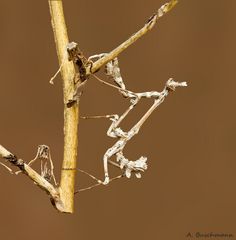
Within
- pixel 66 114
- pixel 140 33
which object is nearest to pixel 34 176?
pixel 66 114

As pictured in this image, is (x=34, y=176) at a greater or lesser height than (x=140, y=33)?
lesser

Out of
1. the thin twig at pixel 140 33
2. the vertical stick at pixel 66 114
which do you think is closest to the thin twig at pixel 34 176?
the vertical stick at pixel 66 114

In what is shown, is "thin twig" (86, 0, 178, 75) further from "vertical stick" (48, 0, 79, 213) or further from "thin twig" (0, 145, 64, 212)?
"thin twig" (0, 145, 64, 212)

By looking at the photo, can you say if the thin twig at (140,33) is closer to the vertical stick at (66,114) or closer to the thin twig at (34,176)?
the vertical stick at (66,114)

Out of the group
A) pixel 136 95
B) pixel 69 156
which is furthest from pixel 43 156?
pixel 136 95

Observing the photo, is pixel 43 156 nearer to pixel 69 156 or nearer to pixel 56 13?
pixel 69 156

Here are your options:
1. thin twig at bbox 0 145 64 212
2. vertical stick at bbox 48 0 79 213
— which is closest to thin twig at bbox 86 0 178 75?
vertical stick at bbox 48 0 79 213

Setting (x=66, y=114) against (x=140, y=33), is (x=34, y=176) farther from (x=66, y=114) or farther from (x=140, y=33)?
(x=140, y=33)

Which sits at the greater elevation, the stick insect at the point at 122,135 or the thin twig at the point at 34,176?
the stick insect at the point at 122,135
